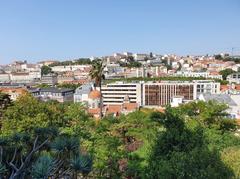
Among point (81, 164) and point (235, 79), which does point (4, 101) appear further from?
point (235, 79)

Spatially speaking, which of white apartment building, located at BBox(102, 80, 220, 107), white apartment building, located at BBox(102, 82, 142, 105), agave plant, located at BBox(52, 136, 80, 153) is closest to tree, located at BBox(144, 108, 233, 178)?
agave plant, located at BBox(52, 136, 80, 153)

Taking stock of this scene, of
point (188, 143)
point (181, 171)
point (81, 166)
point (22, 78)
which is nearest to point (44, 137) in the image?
point (81, 166)

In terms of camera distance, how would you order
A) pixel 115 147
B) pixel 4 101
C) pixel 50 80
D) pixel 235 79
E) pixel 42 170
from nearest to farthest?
pixel 42 170, pixel 115 147, pixel 4 101, pixel 235 79, pixel 50 80

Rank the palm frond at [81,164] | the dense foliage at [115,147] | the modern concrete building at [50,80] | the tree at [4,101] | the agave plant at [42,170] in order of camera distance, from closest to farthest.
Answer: the agave plant at [42,170]
the palm frond at [81,164]
the dense foliage at [115,147]
the tree at [4,101]
the modern concrete building at [50,80]

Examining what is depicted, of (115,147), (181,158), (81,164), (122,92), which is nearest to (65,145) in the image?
(81,164)

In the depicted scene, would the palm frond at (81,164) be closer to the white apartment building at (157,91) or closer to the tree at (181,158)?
the tree at (181,158)

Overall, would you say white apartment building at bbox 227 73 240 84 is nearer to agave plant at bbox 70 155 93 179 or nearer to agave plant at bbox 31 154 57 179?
agave plant at bbox 70 155 93 179

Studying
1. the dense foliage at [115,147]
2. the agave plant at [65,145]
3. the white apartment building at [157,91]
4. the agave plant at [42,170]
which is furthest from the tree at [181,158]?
the white apartment building at [157,91]
